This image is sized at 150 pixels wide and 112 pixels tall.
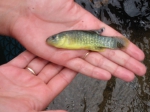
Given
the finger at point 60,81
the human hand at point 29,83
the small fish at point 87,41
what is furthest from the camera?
the small fish at point 87,41

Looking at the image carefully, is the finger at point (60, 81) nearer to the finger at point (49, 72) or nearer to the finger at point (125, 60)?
the finger at point (49, 72)

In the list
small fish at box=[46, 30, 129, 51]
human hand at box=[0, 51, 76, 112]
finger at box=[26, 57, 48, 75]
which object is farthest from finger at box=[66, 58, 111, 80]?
finger at box=[26, 57, 48, 75]

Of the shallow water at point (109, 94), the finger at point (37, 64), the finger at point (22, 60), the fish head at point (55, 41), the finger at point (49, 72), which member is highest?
the fish head at point (55, 41)

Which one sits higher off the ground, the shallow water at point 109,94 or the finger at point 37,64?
the finger at point 37,64

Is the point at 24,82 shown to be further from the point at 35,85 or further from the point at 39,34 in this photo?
the point at 39,34

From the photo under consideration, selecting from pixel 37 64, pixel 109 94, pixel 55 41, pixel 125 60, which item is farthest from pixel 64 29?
pixel 109 94

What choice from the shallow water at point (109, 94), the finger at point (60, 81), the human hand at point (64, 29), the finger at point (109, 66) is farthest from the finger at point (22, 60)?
the shallow water at point (109, 94)

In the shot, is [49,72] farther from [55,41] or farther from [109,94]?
[109,94]
